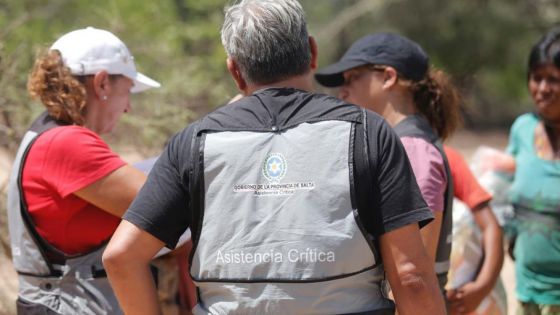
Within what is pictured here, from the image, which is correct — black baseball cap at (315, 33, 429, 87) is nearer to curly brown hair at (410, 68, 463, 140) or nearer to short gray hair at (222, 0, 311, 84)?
curly brown hair at (410, 68, 463, 140)

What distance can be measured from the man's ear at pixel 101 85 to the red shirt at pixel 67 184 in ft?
0.93

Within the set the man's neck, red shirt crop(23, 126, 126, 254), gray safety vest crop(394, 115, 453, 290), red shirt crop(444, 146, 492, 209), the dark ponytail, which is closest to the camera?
the man's neck

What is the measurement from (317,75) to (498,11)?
73.6ft

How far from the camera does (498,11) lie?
990 inches

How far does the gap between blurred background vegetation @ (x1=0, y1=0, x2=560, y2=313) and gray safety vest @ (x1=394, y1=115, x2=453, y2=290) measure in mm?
1035

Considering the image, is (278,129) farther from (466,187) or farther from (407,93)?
(466,187)

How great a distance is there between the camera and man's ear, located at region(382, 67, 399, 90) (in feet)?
12.1

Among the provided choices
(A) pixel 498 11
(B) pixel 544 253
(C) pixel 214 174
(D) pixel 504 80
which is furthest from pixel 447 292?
(D) pixel 504 80

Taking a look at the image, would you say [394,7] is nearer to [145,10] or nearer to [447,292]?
[145,10]

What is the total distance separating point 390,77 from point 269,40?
129 centimetres

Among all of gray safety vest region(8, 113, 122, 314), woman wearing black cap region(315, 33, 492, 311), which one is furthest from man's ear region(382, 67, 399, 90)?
gray safety vest region(8, 113, 122, 314)

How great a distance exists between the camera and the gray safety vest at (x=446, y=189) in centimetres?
340

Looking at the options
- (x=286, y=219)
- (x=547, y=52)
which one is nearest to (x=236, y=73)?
(x=286, y=219)

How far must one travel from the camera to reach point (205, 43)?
1786cm
